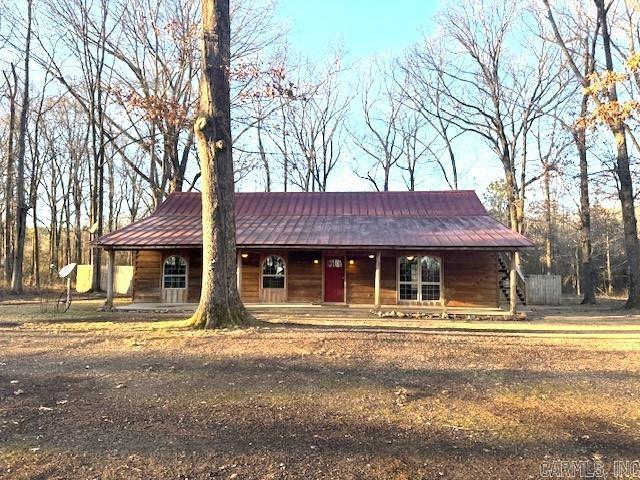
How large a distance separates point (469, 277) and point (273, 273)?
7698 millimetres

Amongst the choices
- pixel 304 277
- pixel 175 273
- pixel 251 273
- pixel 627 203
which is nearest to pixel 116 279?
pixel 175 273

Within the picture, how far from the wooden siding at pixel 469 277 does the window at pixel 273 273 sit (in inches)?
255

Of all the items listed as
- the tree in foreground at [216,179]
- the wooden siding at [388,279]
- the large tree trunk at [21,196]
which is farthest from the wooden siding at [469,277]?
the large tree trunk at [21,196]

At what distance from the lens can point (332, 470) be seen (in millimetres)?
3348

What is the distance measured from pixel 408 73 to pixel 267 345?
2716 centimetres

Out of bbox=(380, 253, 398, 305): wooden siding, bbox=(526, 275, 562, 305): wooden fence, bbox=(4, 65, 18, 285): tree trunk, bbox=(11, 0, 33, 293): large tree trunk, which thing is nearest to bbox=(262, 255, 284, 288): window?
bbox=(380, 253, 398, 305): wooden siding

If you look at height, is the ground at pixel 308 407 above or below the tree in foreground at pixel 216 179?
below

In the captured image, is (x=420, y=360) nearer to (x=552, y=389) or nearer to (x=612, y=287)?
(x=552, y=389)

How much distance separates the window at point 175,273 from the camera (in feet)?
60.7

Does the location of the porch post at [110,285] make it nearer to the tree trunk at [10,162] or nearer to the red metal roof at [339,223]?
the red metal roof at [339,223]

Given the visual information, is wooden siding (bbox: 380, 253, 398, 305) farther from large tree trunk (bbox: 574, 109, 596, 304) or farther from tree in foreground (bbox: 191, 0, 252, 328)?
large tree trunk (bbox: 574, 109, 596, 304)

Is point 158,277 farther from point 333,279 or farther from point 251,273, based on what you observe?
point 333,279

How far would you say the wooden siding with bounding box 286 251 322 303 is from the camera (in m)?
18.3

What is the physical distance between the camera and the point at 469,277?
1762 cm
